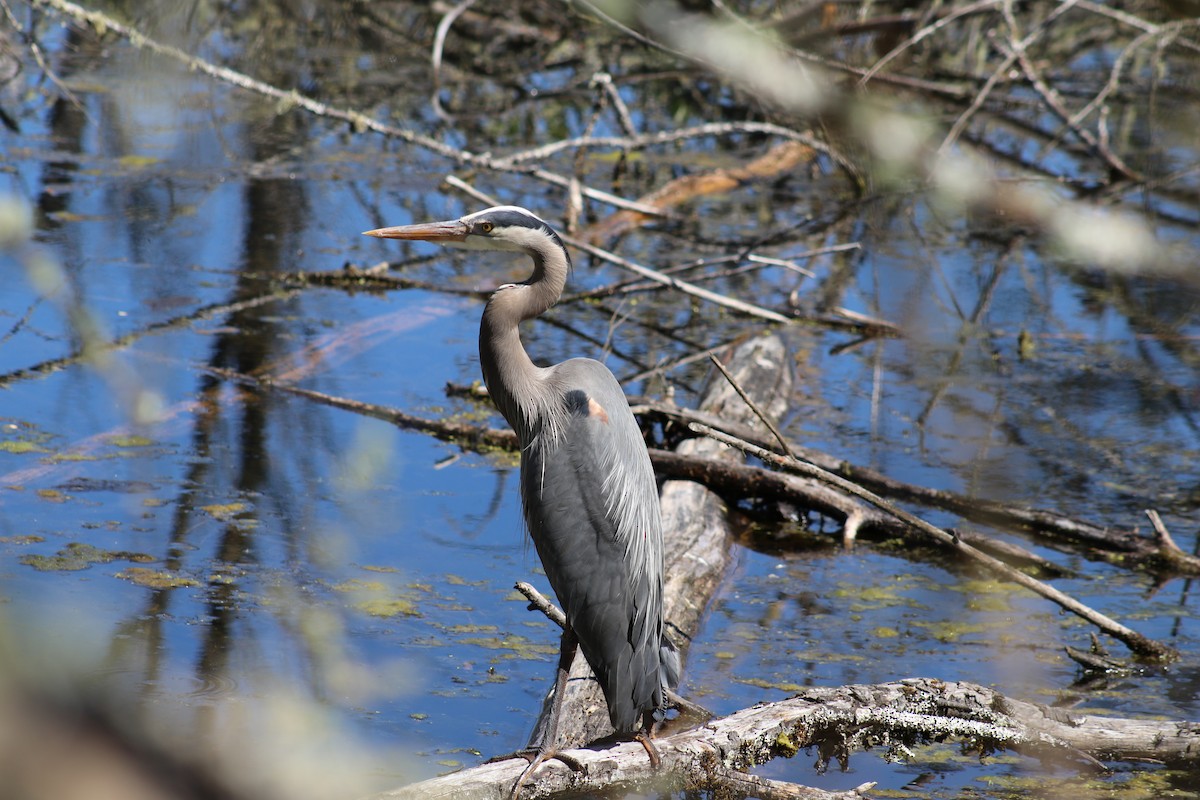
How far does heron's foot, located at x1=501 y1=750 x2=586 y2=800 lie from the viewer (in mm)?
2783

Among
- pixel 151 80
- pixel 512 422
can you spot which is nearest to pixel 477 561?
pixel 512 422

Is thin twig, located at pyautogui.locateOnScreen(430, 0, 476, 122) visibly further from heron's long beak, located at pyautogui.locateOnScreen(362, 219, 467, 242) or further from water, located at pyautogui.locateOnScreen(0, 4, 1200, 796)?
heron's long beak, located at pyautogui.locateOnScreen(362, 219, 467, 242)

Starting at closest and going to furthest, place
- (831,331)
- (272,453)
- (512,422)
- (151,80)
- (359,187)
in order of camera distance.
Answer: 1. (151,80)
2. (512,422)
3. (272,453)
4. (831,331)
5. (359,187)

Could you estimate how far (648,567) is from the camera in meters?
3.35

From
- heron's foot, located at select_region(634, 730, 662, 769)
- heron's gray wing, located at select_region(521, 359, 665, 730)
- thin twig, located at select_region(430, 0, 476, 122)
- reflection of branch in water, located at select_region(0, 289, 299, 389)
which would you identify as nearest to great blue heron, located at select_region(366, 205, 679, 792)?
heron's gray wing, located at select_region(521, 359, 665, 730)

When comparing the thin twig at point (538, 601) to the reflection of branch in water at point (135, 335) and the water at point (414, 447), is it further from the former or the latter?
the reflection of branch in water at point (135, 335)

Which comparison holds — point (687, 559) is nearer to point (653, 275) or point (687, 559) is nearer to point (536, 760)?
point (536, 760)

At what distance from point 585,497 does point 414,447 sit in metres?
2.29

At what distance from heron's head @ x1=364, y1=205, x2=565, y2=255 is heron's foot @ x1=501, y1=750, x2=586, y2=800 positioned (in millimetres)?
1371

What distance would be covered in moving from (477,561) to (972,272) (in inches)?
206

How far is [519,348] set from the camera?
3506mm

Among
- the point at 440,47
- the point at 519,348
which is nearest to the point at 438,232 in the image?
the point at 519,348

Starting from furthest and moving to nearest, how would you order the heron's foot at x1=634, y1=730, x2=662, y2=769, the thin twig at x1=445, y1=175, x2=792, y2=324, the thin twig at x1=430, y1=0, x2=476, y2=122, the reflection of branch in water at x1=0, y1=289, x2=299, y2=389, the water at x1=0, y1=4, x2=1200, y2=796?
the thin twig at x1=430, y1=0, x2=476, y2=122
the thin twig at x1=445, y1=175, x2=792, y2=324
the reflection of branch in water at x1=0, y1=289, x2=299, y2=389
the water at x1=0, y1=4, x2=1200, y2=796
the heron's foot at x1=634, y1=730, x2=662, y2=769

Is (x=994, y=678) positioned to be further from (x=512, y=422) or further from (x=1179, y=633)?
(x=512, y=422)
